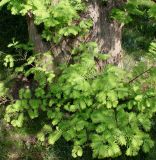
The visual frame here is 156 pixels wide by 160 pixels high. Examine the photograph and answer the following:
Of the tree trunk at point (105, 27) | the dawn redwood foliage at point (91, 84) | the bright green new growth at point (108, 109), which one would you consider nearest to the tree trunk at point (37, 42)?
the dawn redwood foliage at point (91, 84)

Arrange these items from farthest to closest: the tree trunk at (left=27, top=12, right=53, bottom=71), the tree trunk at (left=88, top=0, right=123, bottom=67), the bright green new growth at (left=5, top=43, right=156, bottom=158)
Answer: the tree trunk at (left=27, top=12, right=53, bottom=71)
the tree trunk at (left=88, top=0, right=123, bottom=67)
the bright green new growth at (left=5, top=43, right=156, bottom=158)

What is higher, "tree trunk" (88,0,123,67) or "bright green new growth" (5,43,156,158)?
"tree trunk" (88,0,123,67)

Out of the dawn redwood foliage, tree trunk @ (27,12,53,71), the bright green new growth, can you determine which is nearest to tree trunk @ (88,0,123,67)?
the dawn redwood foliage

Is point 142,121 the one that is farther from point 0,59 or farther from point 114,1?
point 0,59

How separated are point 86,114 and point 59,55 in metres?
2.04

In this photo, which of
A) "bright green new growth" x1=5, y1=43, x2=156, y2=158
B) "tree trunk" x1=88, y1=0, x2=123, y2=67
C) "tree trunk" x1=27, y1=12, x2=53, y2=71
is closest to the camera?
"bright green new growth" x1=5, y1=43, x2=156, y2=158

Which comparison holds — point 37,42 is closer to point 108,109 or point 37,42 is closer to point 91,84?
point 91,84

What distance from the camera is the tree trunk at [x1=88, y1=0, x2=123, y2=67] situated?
7152 millimetres

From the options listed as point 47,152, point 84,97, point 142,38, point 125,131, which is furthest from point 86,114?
point 142,38

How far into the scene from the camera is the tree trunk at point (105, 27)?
715 centimetres

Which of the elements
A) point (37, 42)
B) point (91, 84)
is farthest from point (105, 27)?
point (91, 84)

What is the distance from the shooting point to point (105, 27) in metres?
7.48

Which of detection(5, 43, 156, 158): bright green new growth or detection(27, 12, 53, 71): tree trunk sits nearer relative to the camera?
detection(5, 43, 156, 158): bright green new growth

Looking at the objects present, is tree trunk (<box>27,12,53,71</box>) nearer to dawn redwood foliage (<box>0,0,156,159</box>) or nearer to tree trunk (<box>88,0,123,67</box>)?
dawn redwood foliage (<box>0,0,156,159</box>)
